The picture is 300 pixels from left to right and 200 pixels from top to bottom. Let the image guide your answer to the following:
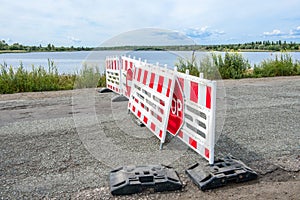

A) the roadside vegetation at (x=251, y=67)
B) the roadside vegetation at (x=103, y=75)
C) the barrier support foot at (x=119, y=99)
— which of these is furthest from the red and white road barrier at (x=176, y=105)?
the roadside vegetation at (x=251, y=67)

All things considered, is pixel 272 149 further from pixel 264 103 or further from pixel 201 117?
pixel 264 103

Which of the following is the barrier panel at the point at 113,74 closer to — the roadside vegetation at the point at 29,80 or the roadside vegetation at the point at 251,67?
the roadside vegetation at the point at 29,80

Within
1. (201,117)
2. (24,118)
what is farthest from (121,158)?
(24,118)

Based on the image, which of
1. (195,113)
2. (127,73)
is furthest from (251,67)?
(195,113)

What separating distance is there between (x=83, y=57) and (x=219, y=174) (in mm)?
3104

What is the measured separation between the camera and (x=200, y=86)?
3.72 metres

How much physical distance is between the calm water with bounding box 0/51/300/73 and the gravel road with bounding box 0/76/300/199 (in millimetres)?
1172

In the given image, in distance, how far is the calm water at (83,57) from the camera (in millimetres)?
5020

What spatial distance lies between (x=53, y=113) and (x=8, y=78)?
4.77 metres

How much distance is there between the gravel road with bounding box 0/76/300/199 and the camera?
303cm

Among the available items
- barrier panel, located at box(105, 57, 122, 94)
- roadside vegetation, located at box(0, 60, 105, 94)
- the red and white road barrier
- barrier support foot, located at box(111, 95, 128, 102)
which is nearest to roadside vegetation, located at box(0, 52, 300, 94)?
roadside vegetation, located at box(0, 60, 105, 94)

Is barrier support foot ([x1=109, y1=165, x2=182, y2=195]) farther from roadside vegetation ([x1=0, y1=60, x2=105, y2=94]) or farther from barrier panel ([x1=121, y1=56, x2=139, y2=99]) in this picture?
roadside vegetation ([x1=0, y1=60, x2=105, y2=94])

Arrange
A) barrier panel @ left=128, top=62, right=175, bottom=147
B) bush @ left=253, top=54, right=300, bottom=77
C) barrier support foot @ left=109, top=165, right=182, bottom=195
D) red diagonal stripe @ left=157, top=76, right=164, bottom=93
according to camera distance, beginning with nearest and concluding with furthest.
Answer: barrier support foot @ left=109, top=165, right=182, bottom=195 → barrier panel @ left=128, top=62, right=175, bottom=147 → red diagonal stripe @ left=157, top=76, right=164, bottom=93 → bush @ left=253, top=54, right=300, bottom=77

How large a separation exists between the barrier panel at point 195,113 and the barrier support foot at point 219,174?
17 cm
